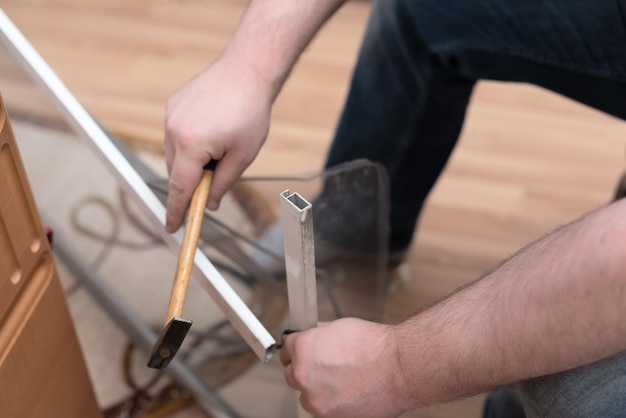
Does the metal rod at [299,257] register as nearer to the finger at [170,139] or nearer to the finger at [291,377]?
the finger at [291,377]

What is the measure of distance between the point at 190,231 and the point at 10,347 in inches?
6.5

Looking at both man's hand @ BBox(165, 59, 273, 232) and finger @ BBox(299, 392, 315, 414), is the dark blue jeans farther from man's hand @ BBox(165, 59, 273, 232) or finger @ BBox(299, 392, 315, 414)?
finger @ BBox(299, 392, 315, 414)

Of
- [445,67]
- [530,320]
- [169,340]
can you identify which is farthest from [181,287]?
[445,67]

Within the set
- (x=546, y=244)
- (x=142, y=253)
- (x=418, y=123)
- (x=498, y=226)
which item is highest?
(x=546, y=244)

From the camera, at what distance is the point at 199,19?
1.64 m

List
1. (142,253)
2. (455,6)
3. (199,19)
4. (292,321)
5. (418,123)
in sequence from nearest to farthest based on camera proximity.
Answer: (292,321) → (455,6) → (418,123) → (142,253) → (199,19)

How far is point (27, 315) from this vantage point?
62cm

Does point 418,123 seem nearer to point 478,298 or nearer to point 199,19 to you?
point 478,298

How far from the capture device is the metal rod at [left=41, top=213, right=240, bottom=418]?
96cm

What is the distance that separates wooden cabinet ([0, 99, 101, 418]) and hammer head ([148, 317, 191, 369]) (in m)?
0.12

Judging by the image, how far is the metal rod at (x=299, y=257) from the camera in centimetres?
54

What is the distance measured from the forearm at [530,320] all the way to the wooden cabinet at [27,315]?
299mm

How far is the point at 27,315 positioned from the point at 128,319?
16.9 inches

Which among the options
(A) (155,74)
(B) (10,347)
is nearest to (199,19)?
(A) (155,74)
